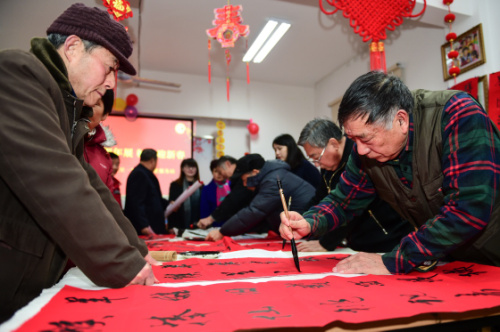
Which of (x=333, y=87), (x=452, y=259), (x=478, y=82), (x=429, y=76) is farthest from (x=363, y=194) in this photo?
(x=333, y=87)

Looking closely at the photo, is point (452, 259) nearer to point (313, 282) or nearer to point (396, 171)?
point (396, 171)

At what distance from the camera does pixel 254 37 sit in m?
4.49

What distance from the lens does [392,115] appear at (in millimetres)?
1109

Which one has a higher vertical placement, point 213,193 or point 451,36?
point 451,36

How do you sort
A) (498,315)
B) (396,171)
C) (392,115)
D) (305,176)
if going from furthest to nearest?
(305,176) → (396,171) → (392,115) → (498,315)

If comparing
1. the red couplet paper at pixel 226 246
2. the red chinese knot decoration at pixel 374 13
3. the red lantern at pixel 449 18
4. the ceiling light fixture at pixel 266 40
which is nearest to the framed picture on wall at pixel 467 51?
the red lantern at pixel 449 18

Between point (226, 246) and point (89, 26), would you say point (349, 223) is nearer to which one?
point (226, 246)

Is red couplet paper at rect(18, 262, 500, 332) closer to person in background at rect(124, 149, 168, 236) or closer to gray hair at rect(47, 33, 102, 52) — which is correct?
gray hair at rect(47, 33, 102, 52)

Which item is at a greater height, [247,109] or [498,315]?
[247,109]

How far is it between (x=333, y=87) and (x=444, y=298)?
5.45 metres

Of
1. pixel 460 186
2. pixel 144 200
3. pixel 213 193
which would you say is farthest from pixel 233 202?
pixel 460 186

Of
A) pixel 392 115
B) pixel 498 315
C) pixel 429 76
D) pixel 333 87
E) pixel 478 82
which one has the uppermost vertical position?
pixel 333 87

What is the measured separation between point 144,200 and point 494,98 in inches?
123

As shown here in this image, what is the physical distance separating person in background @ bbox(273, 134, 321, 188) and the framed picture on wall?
170 centimetres
